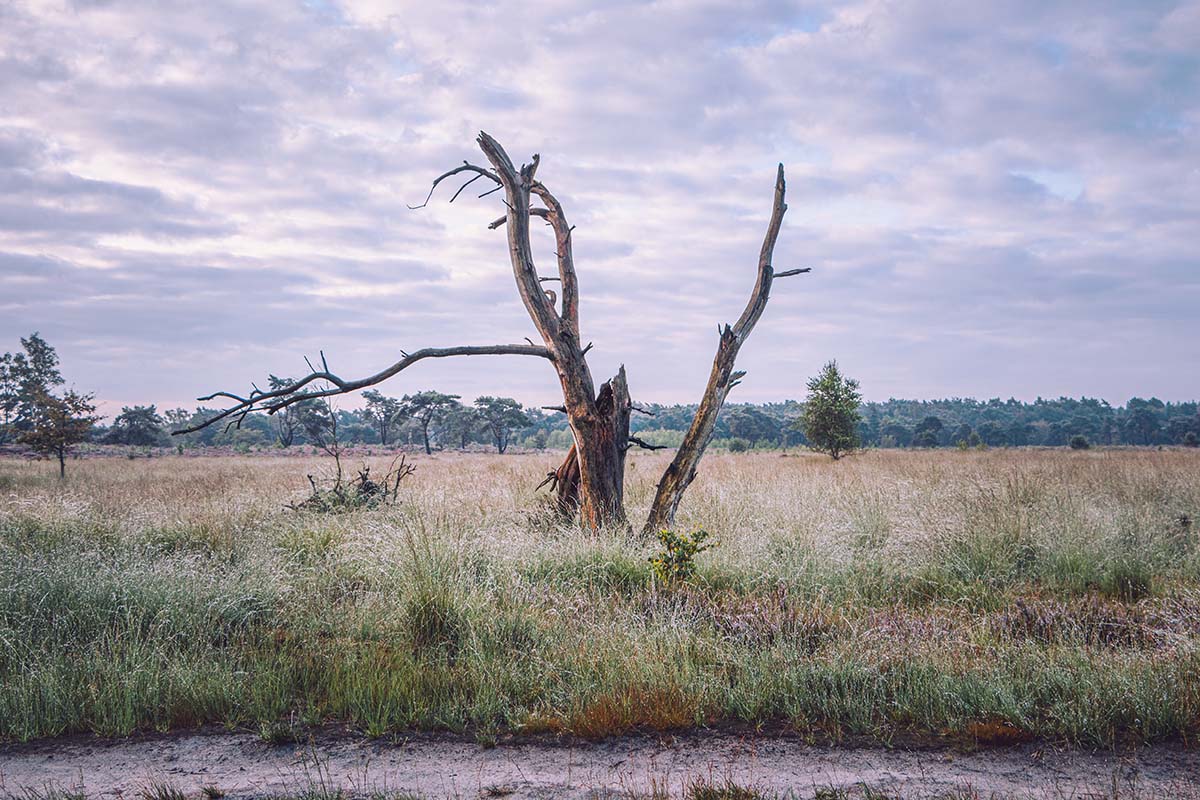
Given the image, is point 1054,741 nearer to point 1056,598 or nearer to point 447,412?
point 1056,598

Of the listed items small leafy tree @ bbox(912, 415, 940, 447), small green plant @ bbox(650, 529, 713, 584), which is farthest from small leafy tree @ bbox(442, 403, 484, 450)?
small green plant @ bbox(650, 529, 713, 584)

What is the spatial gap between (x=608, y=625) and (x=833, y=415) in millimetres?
26247

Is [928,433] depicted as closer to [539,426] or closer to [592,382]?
[539,426]

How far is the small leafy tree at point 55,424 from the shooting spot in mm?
21844

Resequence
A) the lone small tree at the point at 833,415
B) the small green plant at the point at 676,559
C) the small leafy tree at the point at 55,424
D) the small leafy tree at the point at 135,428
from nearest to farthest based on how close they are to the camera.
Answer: the small green plant at the point at 676,559 → the small leafy tree at the point at 55,424 → the lone small tree at the point at 833,415 → the small leafy tree at the point at 135,428

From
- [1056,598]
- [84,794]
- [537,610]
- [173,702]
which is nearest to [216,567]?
[173,702]

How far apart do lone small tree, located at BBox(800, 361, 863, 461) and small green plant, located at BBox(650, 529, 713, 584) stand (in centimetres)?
2360

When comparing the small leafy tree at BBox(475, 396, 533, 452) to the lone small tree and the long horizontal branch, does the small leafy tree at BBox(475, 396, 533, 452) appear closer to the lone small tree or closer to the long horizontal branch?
the lone small tree

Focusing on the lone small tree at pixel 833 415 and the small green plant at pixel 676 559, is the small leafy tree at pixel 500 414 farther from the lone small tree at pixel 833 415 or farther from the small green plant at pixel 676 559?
the small green plant at pixel 676 559

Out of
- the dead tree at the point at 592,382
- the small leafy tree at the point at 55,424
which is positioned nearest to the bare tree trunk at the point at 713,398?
the dead tree at the point at 592,382

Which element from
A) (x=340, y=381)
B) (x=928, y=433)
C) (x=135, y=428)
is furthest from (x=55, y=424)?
(x=928, y=433)

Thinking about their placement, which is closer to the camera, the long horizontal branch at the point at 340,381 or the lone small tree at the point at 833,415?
the long horizontal branch at the point at 340,381

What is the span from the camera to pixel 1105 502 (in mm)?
11375

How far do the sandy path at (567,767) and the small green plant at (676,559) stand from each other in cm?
303
